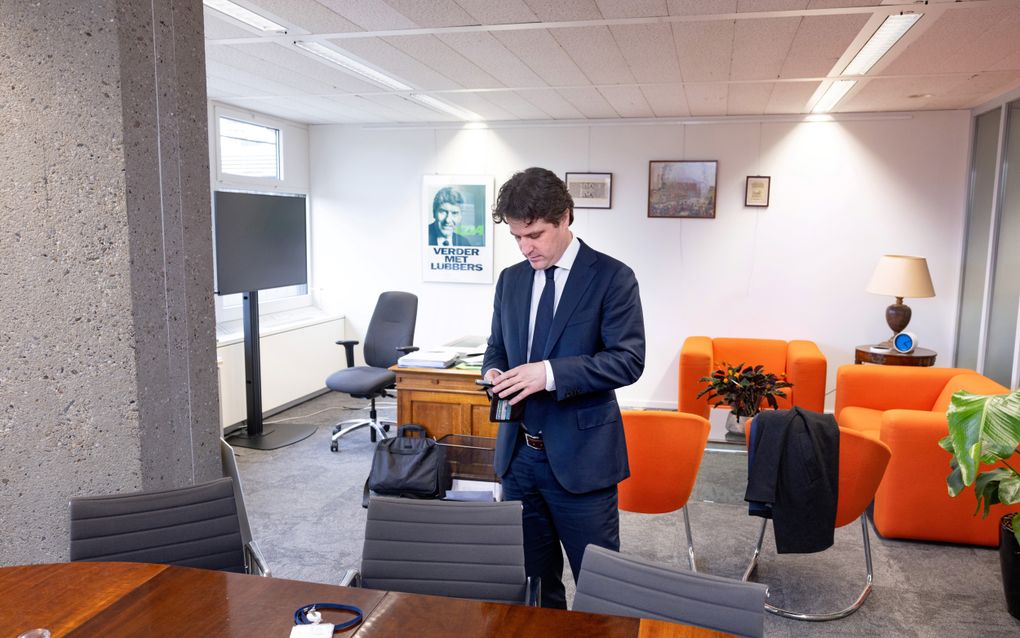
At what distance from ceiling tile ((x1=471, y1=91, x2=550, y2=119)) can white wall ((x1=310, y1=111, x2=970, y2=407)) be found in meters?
0.37

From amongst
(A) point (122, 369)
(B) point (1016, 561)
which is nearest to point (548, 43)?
(A) point (122, 369)

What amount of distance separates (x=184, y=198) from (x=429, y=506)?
58.0 inches

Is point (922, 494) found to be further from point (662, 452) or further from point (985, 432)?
point (662, 452)

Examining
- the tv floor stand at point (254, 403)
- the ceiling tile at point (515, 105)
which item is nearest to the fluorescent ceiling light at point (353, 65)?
the ceiling tile at point (515, 105)

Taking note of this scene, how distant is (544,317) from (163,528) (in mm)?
1283

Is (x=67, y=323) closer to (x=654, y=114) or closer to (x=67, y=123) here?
(x=67, y=123)

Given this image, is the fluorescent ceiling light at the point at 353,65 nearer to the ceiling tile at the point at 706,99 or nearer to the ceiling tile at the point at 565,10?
the ceiling tile at the point at 565,10

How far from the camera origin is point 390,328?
19.5 ft

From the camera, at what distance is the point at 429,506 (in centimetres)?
199

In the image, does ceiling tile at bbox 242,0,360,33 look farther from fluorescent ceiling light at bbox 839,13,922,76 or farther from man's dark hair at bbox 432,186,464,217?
man's dark hair at bbox 432,186,464,217

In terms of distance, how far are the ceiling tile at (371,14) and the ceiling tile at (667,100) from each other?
7.44ft

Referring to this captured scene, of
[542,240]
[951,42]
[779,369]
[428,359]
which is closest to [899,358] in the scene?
[779,369]

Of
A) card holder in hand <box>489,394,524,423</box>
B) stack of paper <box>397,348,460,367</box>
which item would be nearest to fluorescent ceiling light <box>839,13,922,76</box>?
card holder in hand <box>489,394,524,423</box>

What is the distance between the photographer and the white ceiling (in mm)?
3461
